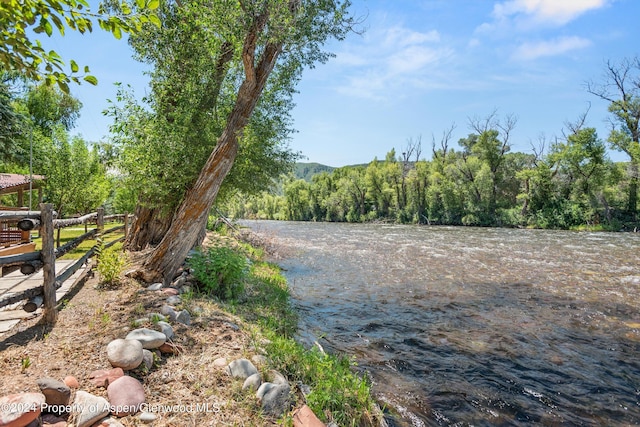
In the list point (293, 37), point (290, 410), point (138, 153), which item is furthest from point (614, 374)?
point (138, 153)

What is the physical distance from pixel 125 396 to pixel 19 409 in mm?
743

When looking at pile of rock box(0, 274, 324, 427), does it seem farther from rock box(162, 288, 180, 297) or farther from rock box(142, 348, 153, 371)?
rock box(162, 288, 180, 297)

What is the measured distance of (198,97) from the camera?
927cm

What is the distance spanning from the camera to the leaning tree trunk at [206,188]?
683 centimetres

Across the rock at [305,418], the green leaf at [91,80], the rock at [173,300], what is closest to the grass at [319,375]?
the rock at [305,418]

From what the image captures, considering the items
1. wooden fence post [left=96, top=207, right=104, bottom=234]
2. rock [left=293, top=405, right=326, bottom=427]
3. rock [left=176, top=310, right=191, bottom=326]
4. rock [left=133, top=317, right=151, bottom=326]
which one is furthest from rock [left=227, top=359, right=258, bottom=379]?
wooden fence post [left=96, top=207, right=104, bottom=234]

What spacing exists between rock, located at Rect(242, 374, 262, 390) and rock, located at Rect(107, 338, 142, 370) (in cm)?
115

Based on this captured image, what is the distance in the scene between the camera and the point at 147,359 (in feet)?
11.7

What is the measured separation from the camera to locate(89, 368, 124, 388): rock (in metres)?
3.13

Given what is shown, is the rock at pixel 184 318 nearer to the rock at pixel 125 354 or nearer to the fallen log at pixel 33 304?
the rock at pixel 125 354

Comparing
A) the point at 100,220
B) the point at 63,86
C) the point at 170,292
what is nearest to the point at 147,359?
the point at 170,292

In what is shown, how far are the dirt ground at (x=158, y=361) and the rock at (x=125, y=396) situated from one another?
0.27ft

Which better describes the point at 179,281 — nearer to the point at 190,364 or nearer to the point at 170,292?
the point at 170,292

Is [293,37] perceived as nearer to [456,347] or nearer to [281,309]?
[281,309]
